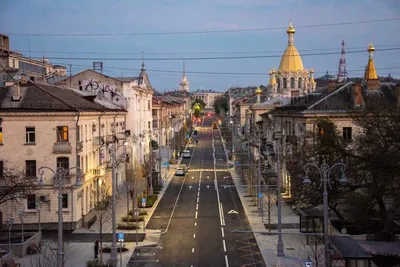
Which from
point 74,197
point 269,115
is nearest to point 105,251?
point 74,197

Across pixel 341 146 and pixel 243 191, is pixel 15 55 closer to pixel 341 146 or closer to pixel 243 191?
pixel 243 191

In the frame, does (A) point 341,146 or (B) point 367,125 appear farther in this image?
(A) point 341,146

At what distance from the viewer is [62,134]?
4784cm

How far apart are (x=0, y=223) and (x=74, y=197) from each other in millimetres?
5479

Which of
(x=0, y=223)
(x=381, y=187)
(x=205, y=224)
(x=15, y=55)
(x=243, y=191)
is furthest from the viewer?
(x=15, y=55)

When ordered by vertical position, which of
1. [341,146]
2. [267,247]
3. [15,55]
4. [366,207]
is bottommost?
[267,247]

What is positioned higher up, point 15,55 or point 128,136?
point 15,55

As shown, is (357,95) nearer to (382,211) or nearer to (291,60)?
(382,211)

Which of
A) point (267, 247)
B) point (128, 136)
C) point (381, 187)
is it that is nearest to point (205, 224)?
point (267, 247)

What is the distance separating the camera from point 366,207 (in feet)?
116

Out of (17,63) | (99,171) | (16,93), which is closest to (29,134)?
(16,93)

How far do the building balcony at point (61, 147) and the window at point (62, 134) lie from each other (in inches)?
16.3

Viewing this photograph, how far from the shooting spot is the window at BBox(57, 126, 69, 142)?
4769 cm

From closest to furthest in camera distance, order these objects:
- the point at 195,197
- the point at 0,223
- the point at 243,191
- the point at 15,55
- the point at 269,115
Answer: the point at 0,223 < the point at 195,197 < the point at 243,191 < the point at 269,115 < the point at 15,55
